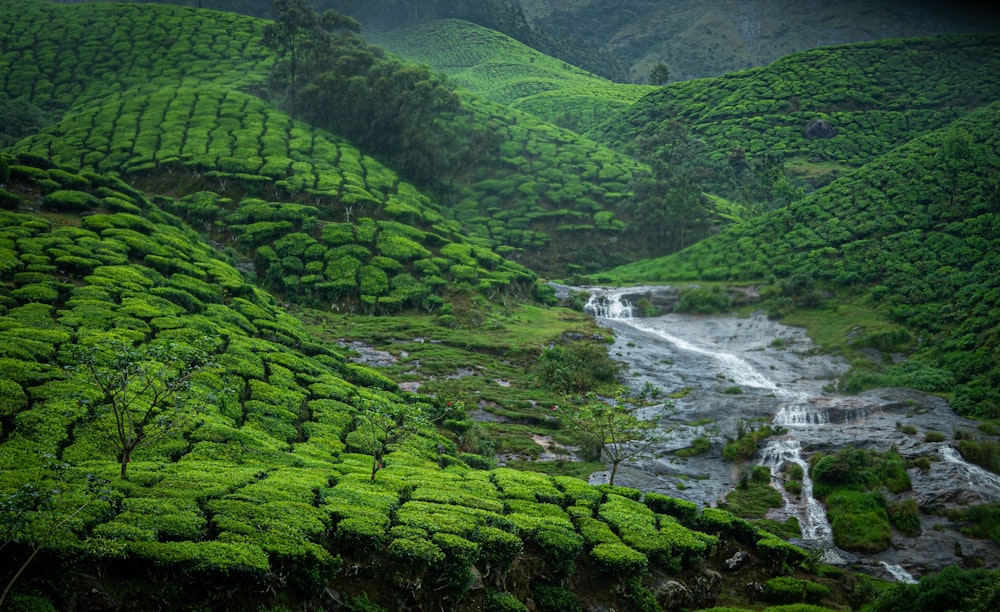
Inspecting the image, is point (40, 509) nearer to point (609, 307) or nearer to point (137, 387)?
point (137, 387)

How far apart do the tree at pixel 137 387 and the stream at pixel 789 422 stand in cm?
1886

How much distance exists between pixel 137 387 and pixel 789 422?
32.5 meters

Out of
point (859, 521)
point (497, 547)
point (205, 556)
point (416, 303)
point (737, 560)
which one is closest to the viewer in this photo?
point (205, 556)

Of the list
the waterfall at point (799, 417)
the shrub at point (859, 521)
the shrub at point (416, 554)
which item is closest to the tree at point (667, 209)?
the waterfall at point (799, 417)

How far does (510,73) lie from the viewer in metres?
155

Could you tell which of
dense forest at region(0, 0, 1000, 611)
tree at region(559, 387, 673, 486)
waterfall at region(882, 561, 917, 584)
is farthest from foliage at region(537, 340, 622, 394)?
waterfall at region(882, 561, 917, 584)

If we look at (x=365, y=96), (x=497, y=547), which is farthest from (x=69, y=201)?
(x=365, y=96)

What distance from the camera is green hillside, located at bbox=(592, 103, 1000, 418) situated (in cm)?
4109

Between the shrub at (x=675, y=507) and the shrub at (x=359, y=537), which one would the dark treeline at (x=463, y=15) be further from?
the shrub at (x=359, y=537)

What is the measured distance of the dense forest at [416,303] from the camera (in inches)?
633

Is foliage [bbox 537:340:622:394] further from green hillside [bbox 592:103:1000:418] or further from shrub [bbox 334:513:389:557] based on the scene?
shrub [bbox 334:513:389:557]

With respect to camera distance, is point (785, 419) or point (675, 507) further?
point (785, 419)

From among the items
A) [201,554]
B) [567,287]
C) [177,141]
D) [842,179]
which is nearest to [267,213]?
[177,141]

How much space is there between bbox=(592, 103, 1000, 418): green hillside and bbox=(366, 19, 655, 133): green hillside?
2469 inches
